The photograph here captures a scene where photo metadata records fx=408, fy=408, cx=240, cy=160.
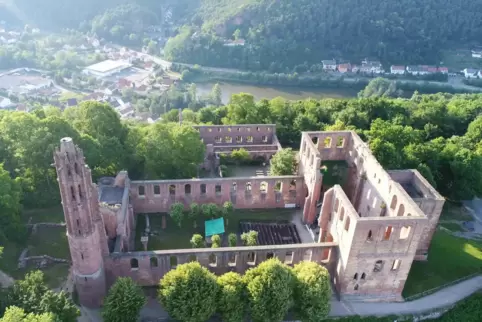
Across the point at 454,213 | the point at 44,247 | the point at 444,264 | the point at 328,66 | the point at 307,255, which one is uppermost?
the point at 328,66

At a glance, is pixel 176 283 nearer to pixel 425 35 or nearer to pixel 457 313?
pixel 457 313

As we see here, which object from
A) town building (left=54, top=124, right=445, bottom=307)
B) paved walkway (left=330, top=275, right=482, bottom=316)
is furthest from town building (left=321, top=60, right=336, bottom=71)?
paved walkway (left=330, top=275, right=482, bottom=316)

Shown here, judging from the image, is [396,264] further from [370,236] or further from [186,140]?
[186,140]

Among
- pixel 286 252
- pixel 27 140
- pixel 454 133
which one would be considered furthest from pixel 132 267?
pixel 454 133

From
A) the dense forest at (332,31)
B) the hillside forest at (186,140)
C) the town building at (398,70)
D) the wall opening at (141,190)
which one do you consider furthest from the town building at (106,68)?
the wall opening at (141,190)

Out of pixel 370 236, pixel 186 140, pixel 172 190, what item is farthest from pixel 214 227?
pixel 370 236

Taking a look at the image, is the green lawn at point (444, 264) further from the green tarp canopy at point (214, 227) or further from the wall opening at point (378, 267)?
the green tarp canopy at point (214, 227)
